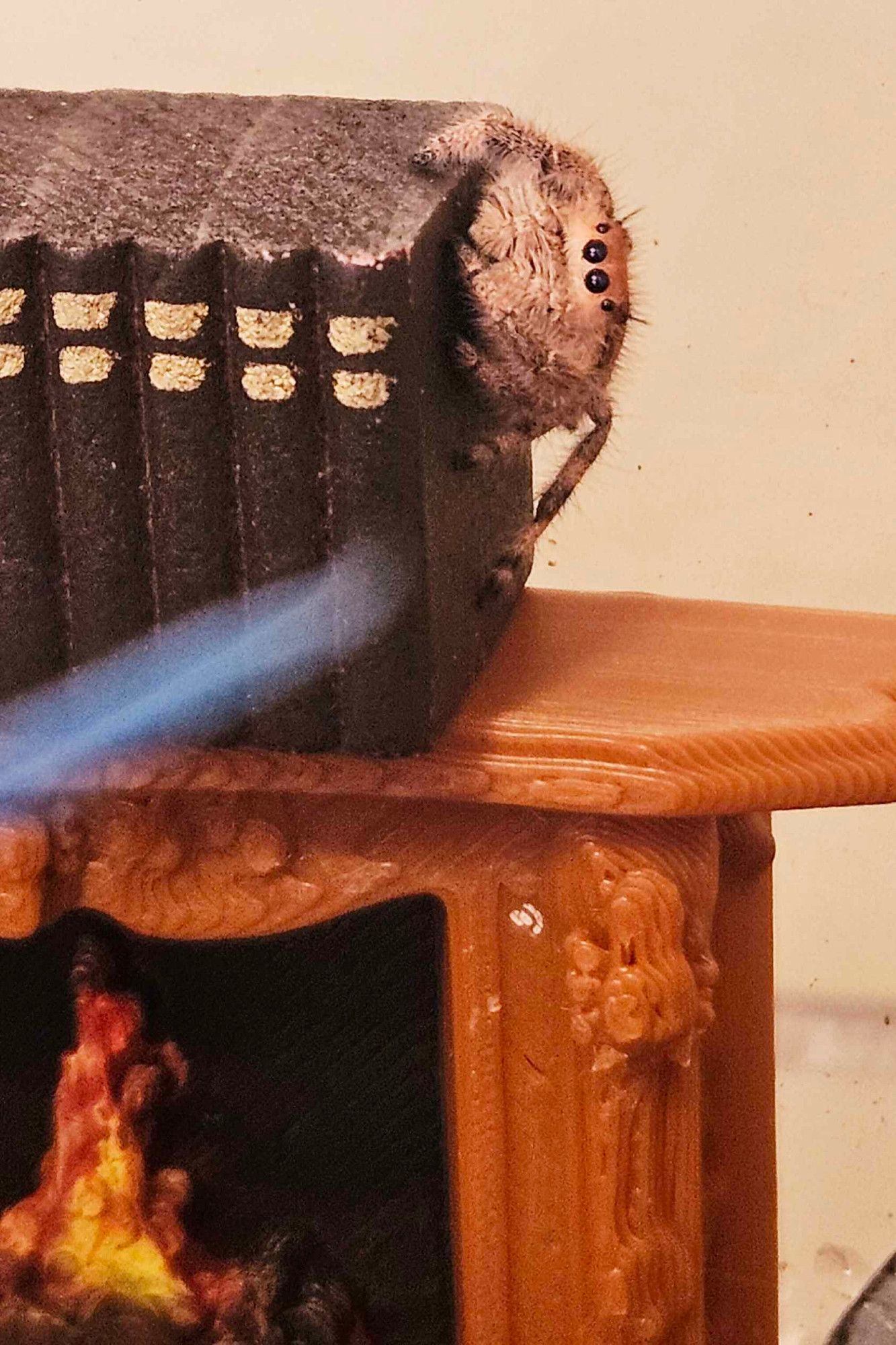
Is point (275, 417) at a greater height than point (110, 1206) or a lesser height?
greater

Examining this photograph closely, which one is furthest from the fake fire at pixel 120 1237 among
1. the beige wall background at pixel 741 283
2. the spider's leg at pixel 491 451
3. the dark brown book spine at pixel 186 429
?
the beige wall background at pixel 741 283

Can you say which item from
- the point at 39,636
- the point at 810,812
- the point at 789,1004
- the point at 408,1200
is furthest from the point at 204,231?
the point at 789,1004

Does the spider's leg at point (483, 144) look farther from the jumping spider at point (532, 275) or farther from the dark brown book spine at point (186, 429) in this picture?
the dark brown book spine at point (186, 429)

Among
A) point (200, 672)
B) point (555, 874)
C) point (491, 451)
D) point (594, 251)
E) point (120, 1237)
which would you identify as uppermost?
point (594, 251)

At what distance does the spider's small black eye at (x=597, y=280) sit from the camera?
3.09ft

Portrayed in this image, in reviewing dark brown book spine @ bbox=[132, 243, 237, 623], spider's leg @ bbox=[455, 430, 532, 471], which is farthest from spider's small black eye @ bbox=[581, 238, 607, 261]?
dark brown book spine @ bbox=[132, 243, 237, 623]

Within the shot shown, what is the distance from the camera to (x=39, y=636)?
0.92 metres

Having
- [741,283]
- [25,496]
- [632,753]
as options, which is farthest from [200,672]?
[741,283]

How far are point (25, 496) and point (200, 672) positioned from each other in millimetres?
133

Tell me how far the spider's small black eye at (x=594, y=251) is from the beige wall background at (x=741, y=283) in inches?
21.5

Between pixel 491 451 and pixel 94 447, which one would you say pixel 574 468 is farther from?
pixel 94 447

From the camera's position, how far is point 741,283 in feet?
5.28

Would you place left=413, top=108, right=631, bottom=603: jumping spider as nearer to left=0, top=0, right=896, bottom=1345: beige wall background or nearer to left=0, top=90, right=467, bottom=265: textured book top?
left=0, top=90, right=467, bottom=265: textured book top

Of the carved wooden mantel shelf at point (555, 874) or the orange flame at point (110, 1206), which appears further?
the orange flame at point (110, 1206)
